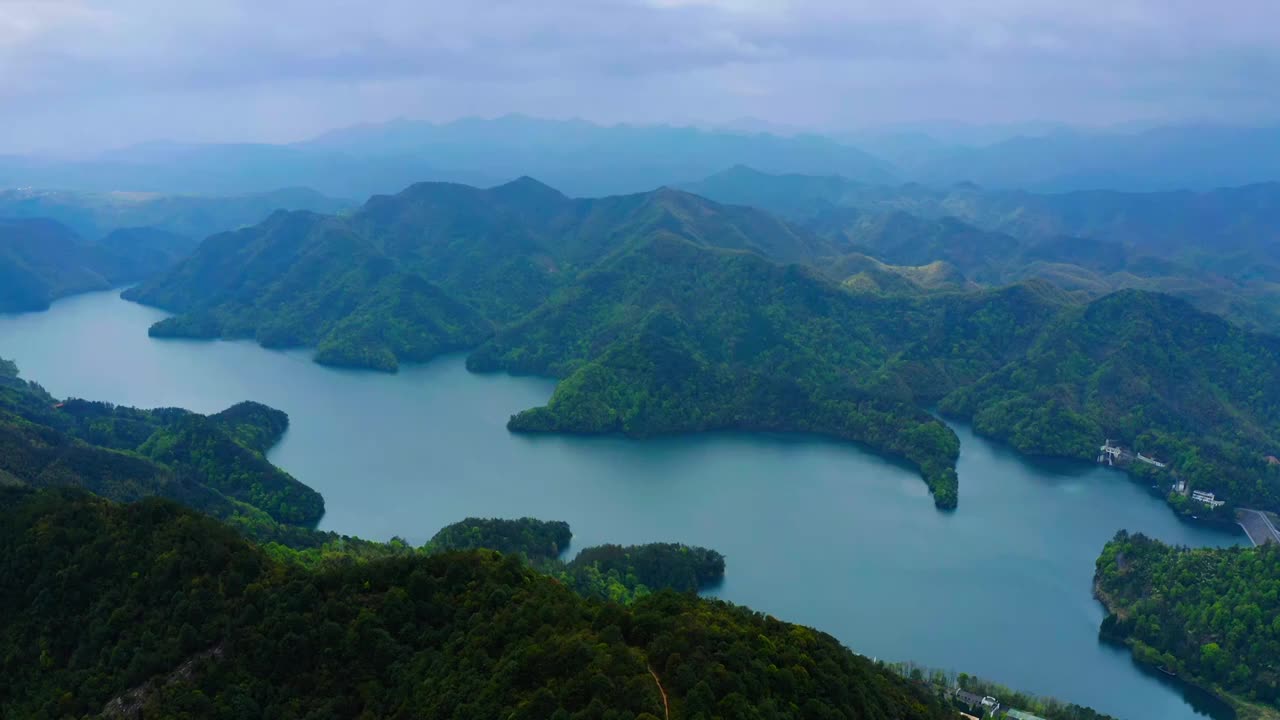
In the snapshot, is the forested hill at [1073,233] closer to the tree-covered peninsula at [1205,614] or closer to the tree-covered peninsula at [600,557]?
the tree-covered peninsula at [1205,614]

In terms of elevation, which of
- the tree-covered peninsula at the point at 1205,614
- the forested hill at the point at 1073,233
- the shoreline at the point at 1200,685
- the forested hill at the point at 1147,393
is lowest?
the shoreline at the point at 1200,685

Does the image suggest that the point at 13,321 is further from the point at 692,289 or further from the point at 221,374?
the point at 692,289

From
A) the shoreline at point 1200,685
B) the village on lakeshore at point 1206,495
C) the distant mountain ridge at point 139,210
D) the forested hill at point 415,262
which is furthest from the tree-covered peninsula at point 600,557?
the distant mountain ridge at point 139,210

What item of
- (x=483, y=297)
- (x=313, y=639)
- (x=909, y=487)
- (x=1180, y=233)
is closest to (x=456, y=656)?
(x=313, y=639)

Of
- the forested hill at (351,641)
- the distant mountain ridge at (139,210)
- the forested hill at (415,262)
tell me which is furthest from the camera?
the distant mountain ridge at (139,210)

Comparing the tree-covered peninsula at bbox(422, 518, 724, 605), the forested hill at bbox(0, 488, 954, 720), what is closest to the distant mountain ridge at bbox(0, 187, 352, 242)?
the tree-covered peninsula at bbox(422, 518, 724, 605)

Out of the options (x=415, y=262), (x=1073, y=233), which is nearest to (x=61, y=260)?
(x=415, y=262)
